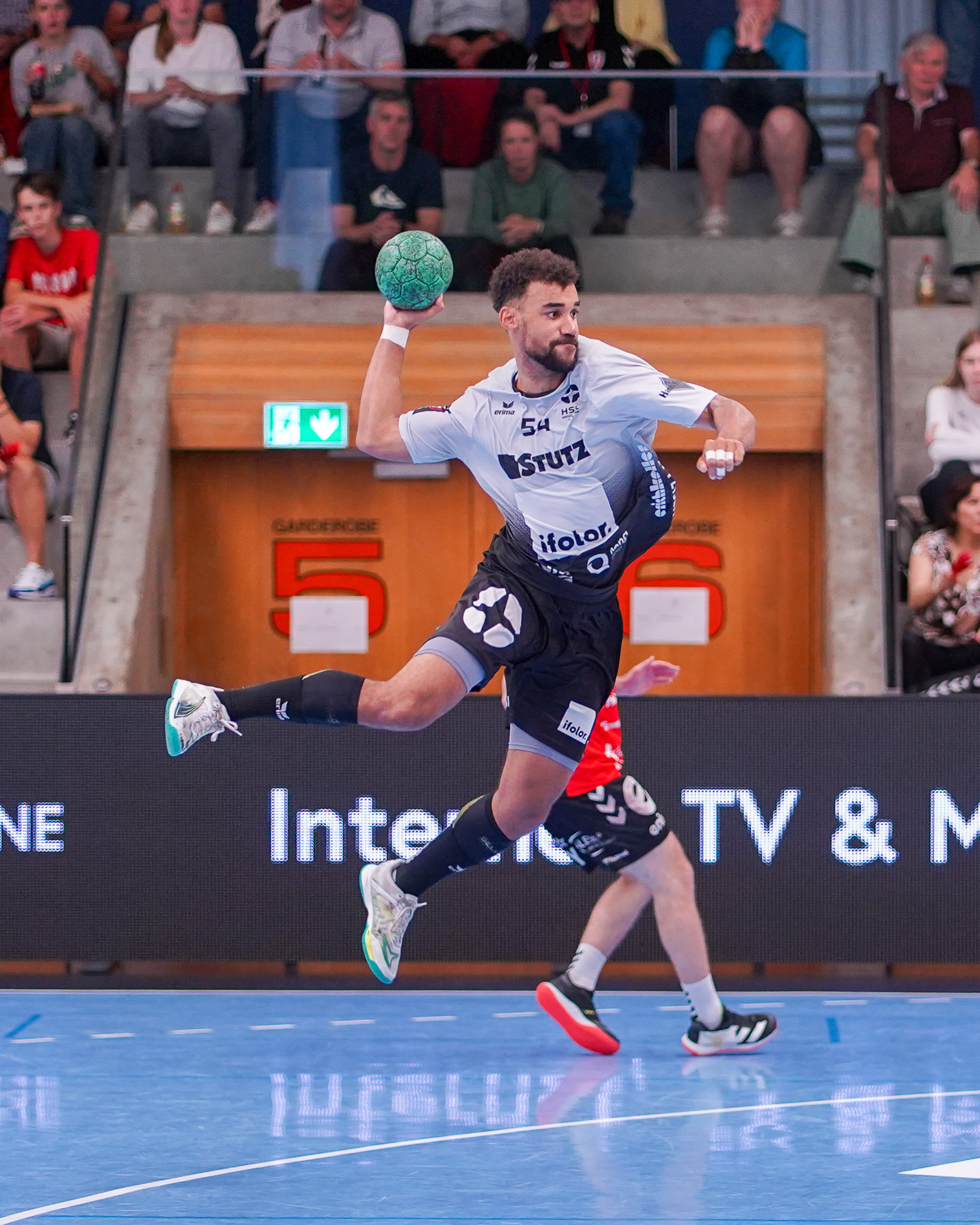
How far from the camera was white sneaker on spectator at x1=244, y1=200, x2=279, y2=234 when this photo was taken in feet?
33.6

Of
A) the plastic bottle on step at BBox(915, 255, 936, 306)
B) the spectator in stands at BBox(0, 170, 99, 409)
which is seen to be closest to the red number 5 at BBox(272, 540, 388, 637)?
the spectator in stands at BBox(0, 170, 99, 409)

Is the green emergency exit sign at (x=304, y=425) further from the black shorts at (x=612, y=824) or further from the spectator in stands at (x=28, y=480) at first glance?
the black shorts at (x=612, y=824)

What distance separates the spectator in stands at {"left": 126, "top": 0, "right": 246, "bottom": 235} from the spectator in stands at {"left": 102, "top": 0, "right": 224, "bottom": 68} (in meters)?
0.43

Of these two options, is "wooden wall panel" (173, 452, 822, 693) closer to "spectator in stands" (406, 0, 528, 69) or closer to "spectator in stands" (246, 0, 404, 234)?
"spectator in stands" (246, 0, 404, 234)

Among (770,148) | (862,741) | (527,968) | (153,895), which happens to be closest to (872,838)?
(862,741)

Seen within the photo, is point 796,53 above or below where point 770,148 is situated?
above

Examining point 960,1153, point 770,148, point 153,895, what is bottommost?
point 960,1153

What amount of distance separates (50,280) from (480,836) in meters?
6.37

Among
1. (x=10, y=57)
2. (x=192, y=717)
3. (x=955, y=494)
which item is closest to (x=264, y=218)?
(x=10, y=57)

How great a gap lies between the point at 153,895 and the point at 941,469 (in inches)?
195

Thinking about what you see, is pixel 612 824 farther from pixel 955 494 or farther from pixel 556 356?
pixel 955 494

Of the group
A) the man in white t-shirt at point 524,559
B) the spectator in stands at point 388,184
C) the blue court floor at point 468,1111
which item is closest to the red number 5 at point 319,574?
the spectator in stands at point 388,184

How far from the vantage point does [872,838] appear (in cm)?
699

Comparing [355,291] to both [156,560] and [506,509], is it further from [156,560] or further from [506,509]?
[506,509]
